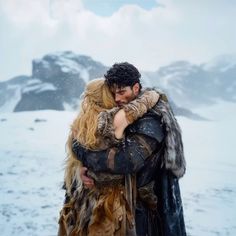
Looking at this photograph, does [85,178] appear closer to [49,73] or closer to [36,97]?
[36,97]

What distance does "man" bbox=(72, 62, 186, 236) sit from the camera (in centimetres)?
147

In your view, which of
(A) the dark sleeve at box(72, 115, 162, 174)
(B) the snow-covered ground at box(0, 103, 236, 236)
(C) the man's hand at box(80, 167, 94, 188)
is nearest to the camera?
Result: (A) the dark sleeve at box(72, 115, 162, 174)

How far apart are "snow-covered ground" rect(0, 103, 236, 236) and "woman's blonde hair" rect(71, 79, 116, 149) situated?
82 cm

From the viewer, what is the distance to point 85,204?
1.64m

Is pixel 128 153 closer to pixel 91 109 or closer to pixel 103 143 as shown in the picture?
pixel 103 143

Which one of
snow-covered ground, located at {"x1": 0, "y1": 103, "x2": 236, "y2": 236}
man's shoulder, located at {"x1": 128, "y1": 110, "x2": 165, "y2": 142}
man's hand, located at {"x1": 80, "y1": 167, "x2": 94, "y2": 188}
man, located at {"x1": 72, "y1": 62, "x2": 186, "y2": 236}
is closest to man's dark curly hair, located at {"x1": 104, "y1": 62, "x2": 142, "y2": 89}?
man, located at {"x1": 72, "y1": 62, "x2": 186, "y2": 236}

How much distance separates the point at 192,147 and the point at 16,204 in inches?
176

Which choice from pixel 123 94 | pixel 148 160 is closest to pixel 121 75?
pixel 123 94

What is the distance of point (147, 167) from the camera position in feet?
5.16

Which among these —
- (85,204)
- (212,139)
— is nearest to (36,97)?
(212,139)

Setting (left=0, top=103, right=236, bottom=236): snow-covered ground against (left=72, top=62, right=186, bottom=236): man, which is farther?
(left=0, top=103, right=236, bottom=236): snow-covered ground

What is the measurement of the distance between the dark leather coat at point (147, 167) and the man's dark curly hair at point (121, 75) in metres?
0.15

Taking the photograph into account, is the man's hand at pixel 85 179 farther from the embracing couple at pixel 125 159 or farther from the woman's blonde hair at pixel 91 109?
the woman's blonde hair at pixel 91 109

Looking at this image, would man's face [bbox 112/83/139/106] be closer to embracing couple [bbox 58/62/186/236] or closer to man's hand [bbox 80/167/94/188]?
embracing couple [bbox 58/62/186/236]
